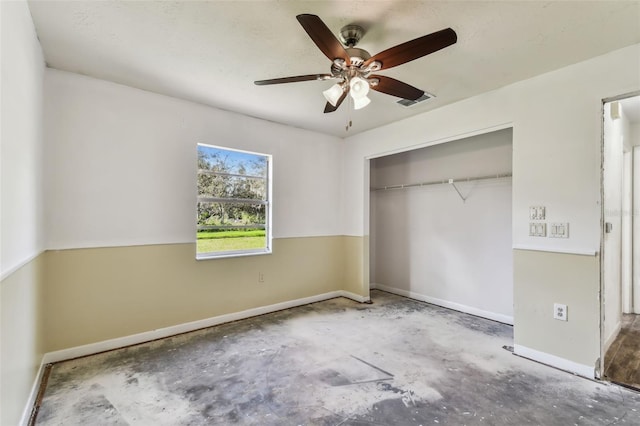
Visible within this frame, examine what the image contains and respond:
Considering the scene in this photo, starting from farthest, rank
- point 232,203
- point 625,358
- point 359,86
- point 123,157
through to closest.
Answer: point 232,203 < point 123,157 < point 625,358 < point 359,86

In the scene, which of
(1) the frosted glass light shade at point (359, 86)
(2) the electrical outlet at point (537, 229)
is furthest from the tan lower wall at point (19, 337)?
(2) the electrical outlet at point (537, 229)

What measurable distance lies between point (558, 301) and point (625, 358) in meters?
0.91

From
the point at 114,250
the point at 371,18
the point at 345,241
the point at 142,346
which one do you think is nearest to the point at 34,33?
the point at 114,250

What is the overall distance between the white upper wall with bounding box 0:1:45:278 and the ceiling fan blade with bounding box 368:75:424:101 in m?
2.09

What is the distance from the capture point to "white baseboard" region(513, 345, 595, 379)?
2.37 metres

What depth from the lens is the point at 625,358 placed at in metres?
2.68

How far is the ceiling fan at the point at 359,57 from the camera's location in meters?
1.63

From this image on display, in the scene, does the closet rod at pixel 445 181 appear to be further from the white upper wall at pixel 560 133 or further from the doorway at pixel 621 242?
the doorway at pixel 621 242

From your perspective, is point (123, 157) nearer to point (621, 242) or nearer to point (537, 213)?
point (537, 213)

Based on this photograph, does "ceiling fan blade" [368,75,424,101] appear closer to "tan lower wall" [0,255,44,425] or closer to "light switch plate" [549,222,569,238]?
"light switch plate" [549,222,569,238]

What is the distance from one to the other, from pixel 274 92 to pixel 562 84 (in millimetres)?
2635

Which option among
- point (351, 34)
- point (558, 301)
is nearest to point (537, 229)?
point (558, 301)

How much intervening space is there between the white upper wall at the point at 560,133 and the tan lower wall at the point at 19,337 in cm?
371

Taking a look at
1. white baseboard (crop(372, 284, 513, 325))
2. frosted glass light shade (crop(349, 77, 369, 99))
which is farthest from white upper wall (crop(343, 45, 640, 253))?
frosted glass light shade (crop(349, 77, 369, 99))
